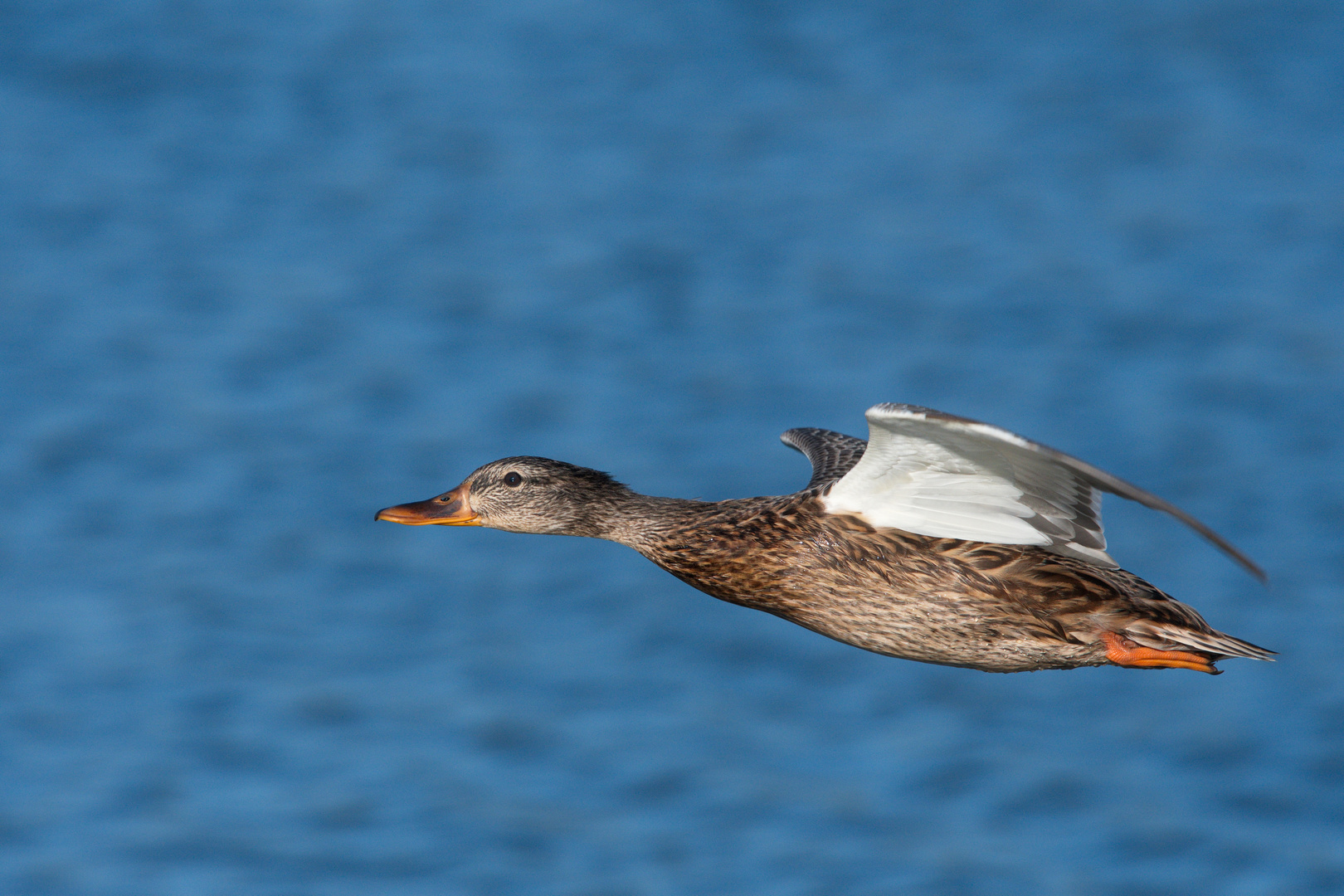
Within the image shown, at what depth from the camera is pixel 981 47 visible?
5809cm

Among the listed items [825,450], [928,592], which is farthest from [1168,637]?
[825,450]

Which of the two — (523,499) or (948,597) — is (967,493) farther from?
(523,499)

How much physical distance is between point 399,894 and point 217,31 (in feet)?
96.0

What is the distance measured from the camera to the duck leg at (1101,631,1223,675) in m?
10.1

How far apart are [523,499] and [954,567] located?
2909 millimetres

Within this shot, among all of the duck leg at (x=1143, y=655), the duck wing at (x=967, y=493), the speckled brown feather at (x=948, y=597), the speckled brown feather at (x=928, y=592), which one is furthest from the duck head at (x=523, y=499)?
the duck leg at (x=1143, y=655)

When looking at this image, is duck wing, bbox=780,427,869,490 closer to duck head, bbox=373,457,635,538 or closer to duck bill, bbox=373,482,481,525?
duck head, bbox=373,457,635,538

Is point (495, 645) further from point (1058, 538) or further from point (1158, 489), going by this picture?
point (1058, 538)

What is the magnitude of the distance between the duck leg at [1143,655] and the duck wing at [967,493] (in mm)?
421

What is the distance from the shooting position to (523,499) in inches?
462

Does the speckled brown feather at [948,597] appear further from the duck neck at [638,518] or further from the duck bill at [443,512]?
the duck bill at [443,512]

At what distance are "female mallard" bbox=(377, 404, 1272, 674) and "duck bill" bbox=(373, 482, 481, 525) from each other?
66.7 inches

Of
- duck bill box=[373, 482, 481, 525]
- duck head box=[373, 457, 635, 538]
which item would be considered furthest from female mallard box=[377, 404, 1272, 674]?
duck bill box=[373, 482, 481, 525]

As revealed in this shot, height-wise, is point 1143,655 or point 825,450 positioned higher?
point 825,450
